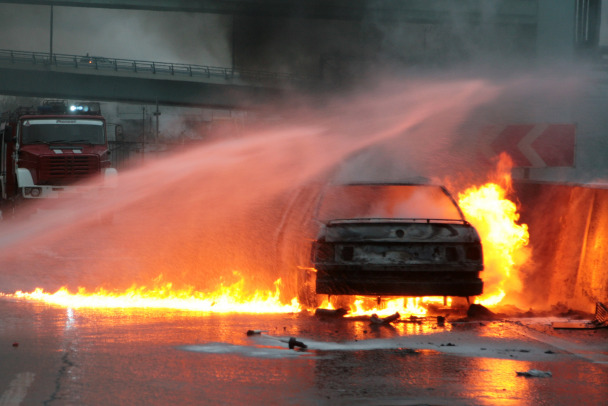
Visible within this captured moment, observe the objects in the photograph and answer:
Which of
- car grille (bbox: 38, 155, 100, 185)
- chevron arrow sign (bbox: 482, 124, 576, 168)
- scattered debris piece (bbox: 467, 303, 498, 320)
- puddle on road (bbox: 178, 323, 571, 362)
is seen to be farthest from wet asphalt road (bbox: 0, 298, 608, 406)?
car grille (bbox: 38, 155, 100, 185)

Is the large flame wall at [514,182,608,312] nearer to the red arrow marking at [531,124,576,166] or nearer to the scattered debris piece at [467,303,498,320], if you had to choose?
the red arrow marking at [531,124,576,166]

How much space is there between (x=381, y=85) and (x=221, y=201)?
8.21 meters

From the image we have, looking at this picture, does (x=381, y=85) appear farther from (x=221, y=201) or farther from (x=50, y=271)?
(x=50, y=271)

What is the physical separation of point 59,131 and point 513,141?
50.7 feet

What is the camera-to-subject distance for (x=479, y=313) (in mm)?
9688

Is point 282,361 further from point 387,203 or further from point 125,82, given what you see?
point 125,82

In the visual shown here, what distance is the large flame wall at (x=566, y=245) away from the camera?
10.0 m

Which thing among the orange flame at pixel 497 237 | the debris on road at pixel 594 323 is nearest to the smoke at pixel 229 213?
the orange flame at pixel 497 237

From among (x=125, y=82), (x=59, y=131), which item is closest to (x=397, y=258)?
A: (x=59, y=131)

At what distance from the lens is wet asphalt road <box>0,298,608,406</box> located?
593 cm

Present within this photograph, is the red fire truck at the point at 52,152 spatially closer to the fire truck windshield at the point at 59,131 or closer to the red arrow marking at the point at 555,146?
the fire truck windshield at the point at 59,131

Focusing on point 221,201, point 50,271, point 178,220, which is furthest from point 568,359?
point 178,220

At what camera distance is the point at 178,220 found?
78.1 ft

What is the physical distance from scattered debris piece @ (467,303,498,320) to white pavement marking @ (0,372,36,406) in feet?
15.2
